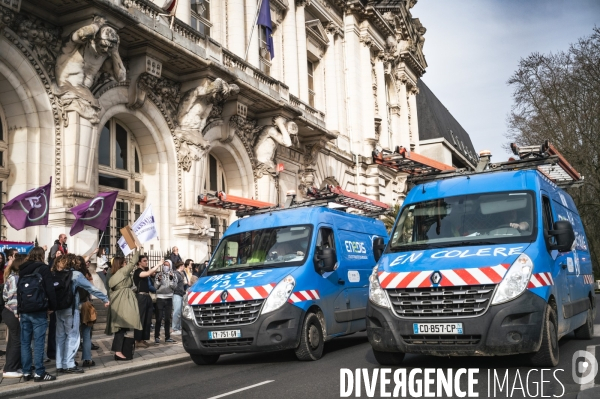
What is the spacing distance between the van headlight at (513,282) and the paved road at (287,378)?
2.77 feet

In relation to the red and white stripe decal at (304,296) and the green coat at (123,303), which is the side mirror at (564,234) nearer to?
the red and white stripe decal at (304,296)

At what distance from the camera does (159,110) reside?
1919 cm

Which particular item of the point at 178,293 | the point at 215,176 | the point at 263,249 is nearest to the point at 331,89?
the point at 215,176

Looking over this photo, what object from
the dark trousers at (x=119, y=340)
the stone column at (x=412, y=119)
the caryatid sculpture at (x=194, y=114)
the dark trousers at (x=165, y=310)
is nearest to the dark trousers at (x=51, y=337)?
the dark trousers at (x=119, y=340)

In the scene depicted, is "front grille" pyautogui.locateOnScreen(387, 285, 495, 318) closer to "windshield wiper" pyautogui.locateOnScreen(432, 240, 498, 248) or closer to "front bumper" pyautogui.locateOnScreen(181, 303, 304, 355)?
"windshield wiper" pyautogui.locateOnScreen(432, 240, 498, 248)

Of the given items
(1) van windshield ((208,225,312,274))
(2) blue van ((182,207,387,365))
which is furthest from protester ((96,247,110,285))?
(1) van windshield ((208,225,312,274))

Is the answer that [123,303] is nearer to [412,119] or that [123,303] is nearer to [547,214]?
[547,214]

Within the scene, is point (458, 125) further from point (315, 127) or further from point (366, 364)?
point (366, 364)

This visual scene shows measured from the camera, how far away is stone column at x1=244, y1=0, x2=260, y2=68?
24.4m

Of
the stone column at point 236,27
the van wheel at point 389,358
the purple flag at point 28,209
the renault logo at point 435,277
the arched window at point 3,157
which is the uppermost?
the stone column at point 236,27

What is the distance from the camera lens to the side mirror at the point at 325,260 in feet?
32.4

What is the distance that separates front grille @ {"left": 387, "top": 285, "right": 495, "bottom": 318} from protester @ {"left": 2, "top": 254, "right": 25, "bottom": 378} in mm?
5434

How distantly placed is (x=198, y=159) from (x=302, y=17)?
12.6 meters

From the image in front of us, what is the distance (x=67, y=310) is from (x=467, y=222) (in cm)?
571
